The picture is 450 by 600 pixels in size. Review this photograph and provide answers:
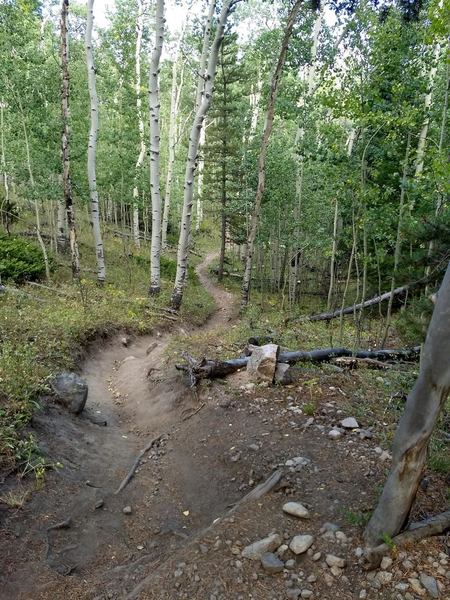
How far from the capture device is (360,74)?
27.2 ft

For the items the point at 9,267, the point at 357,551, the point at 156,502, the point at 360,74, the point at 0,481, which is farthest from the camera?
the point at 9,267

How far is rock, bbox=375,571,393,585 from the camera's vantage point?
120 inches

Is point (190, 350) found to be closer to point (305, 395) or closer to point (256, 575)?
point (305, 395)

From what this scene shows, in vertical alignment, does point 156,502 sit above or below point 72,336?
below

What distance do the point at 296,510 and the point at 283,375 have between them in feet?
9.74

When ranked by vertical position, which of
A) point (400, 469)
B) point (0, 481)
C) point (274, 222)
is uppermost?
point (274, 222)

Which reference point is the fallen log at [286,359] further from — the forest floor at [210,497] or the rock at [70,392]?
the rock at [70,392]

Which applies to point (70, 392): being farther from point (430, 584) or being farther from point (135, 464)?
point (430, 584)

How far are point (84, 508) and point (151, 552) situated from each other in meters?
1.09

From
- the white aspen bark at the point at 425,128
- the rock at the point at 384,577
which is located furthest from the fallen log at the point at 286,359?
the rock at the point at 384,577

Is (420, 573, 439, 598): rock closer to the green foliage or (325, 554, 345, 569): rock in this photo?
(325, 554, 345, 569): rock

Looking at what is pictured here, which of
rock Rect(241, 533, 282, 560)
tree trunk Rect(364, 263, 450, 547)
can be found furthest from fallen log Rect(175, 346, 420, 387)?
tree trunk Rect(364, 263, 450, 547)

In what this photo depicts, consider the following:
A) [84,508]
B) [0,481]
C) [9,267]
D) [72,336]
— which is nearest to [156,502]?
[84,508]

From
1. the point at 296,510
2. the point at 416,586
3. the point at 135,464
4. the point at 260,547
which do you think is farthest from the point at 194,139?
the point at 416,586
